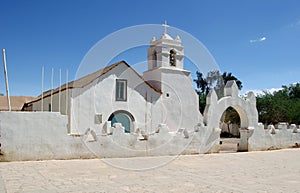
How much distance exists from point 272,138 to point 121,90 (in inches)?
377

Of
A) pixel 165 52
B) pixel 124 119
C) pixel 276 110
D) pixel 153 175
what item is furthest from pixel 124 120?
pixel 276 110

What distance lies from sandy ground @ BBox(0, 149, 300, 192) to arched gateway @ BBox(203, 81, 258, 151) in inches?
113

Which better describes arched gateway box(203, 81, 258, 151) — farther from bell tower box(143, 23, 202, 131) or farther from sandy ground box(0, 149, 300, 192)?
bell tower box(143, 23, 202, 131)

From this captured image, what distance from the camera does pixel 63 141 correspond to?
11656mm

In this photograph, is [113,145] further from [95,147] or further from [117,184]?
[117,184]

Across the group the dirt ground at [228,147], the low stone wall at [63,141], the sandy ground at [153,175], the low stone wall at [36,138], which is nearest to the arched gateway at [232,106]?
the dirt ground at [228,147]

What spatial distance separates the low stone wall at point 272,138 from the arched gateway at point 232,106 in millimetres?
380

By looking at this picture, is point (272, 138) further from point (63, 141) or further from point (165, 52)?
point (63, 141)

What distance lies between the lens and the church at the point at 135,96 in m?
19.0

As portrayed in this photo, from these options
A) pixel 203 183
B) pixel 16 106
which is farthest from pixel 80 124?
pixel 16 106

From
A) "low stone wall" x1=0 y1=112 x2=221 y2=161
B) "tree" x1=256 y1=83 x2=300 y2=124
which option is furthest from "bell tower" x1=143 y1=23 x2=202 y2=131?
"tree" x1=256 y1=83 x2=300 y2=124

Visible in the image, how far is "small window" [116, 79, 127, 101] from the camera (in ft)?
66.4

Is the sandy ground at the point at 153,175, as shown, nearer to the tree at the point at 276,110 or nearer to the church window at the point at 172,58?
the church window at the point at 172,58

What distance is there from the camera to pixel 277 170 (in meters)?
9.90
